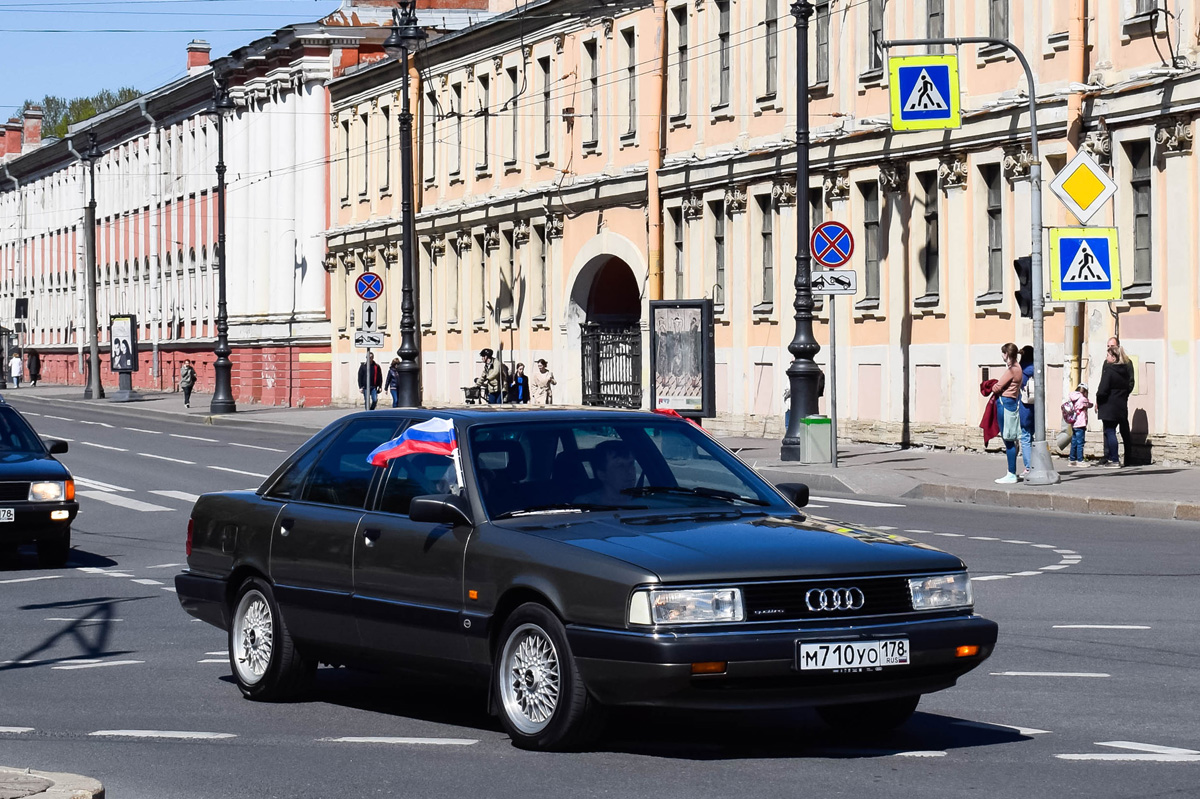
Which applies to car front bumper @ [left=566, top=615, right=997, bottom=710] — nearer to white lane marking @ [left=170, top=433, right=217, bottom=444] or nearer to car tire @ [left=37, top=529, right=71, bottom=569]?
car tire @ [left=37, top=529, right=71, bottom=569]

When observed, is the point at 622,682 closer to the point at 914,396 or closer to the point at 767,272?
the point at 914,396

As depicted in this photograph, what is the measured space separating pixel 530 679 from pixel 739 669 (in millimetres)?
1004

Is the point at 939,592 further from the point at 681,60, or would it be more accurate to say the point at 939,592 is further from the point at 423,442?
the point at 681,60

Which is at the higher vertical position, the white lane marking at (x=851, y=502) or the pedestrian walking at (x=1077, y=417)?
the pedestrian walking at (x=1077, y=417)

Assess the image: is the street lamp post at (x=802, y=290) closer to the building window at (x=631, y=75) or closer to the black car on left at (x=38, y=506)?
the black car on left at (x=38, y=506)

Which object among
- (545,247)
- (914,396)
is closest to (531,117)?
(545,247)

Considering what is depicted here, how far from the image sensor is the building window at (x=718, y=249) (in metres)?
42.9

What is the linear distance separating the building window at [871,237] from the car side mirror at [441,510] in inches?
1145

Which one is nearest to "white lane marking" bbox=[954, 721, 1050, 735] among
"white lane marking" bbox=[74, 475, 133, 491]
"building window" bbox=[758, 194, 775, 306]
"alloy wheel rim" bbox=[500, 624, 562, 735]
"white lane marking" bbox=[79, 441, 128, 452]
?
"alloy wheel rim" bbox=[500, 624, 562, 735]

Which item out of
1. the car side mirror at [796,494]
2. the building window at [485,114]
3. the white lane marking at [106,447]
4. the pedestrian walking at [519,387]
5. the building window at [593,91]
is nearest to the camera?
the car side mirror at [796,494]

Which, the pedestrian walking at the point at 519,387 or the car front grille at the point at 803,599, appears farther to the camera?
the pedestrian walking at the point at 519,387

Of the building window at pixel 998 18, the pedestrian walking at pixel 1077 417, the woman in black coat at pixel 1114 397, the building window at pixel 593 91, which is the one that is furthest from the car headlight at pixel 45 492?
the building window at pixel 593 91

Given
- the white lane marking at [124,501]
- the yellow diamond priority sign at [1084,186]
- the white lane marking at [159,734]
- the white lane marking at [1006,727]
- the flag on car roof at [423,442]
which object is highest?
the yellow diamond priority sign at [1084,186]

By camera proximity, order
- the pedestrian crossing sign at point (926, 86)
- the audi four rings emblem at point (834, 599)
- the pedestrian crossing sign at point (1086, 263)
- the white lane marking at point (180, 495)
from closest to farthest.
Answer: the audi four rings emblem at point (834, 599), the pedestrian crossing sign at point (1086, 263), the white lane marking at point (180, 495), the pedestrian crossing sign at point (926, 86)
